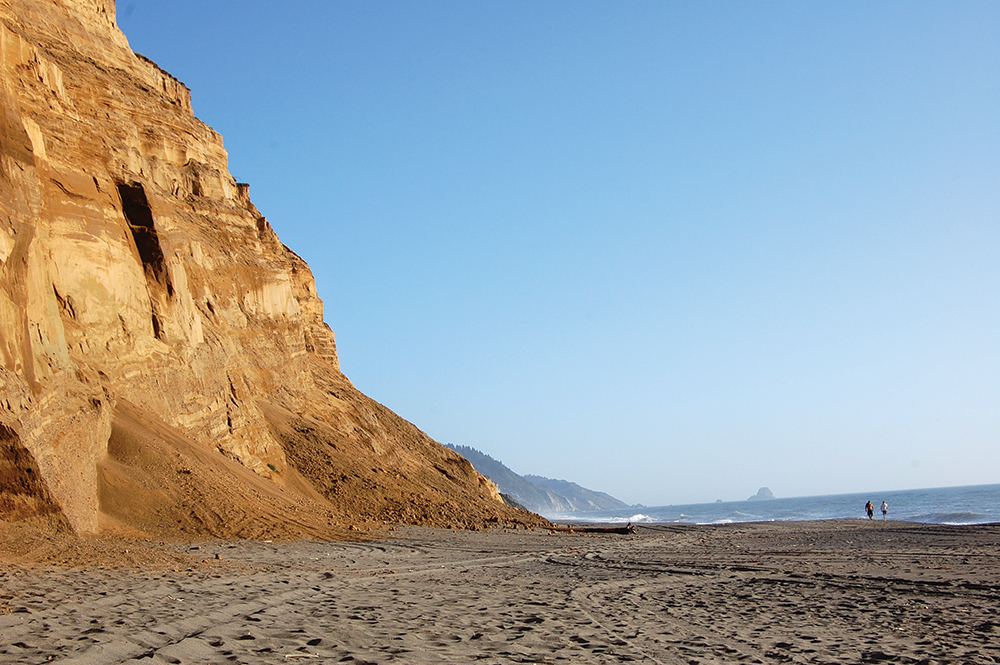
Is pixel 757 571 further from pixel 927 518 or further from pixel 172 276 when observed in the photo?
pixel 927 518

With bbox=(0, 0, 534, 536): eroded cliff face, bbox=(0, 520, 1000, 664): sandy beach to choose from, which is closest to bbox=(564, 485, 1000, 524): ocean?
Result: bbox=(0, 0, 534, 536): eroded cliff face

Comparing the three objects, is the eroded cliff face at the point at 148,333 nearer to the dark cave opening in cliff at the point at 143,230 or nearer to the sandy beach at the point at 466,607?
the dark cave opening in cliff at the point at 143,230

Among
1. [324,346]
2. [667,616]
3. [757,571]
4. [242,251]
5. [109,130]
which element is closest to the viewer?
[667,616]

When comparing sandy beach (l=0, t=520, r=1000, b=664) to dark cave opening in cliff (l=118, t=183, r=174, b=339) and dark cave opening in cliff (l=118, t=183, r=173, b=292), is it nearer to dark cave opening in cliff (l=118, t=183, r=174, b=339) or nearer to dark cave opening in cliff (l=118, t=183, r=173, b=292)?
dark cave opening in cliff (l=118, t=183, r=174, b=339)

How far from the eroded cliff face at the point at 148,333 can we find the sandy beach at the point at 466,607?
3066 mm

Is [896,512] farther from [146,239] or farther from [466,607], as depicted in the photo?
[466,607]

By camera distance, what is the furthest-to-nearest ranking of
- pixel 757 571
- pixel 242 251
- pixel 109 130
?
pixel 242 251, pixel 109 130, pixel 757 571

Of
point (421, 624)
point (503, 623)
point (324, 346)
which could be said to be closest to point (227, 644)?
point (421, 624)

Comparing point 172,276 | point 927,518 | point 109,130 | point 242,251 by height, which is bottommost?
point 927,518

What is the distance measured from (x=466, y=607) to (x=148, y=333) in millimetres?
16795

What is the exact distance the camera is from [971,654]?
24.4ft

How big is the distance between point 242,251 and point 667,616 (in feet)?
89.5

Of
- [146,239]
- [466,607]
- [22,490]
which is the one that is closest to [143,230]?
[146,239]

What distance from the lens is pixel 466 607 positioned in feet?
32.4
